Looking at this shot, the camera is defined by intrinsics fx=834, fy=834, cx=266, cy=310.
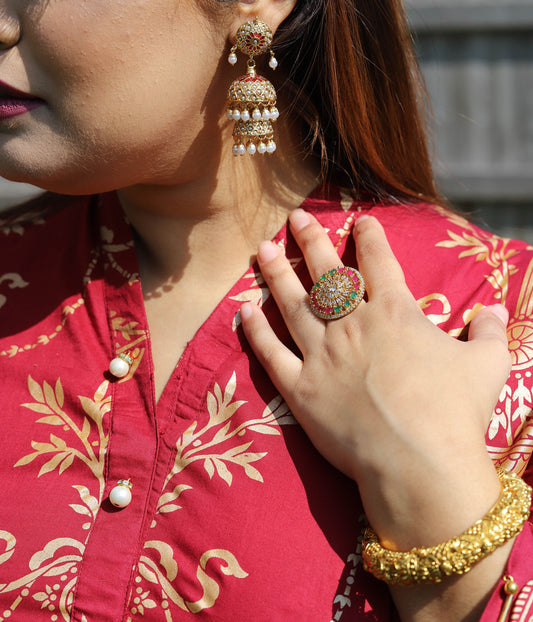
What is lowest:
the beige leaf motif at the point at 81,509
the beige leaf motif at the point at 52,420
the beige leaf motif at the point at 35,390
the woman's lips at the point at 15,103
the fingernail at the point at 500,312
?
the beige leaf motif at the point at 81,509

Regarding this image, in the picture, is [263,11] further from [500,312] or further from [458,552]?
[458,552]

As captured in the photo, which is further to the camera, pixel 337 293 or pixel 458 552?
pixel 337 293

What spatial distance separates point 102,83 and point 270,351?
47 cm

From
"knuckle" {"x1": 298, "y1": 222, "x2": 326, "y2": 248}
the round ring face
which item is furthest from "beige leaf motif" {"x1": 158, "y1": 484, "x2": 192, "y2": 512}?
"knuckle" {"x1": 298, "y1": 222, "x2": 326, "y2": 248}

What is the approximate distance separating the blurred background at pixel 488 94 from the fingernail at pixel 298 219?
5032 mm

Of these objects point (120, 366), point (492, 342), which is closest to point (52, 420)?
point (120, 366)

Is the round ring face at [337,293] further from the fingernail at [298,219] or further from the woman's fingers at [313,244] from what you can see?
the fingernail at [298,219]

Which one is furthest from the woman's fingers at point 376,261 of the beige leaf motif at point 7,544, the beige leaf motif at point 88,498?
the beige leaf motif at point 7,544

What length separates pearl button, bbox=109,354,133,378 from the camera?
1.35 metres

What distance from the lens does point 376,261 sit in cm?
132

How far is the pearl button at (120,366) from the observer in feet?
4.44

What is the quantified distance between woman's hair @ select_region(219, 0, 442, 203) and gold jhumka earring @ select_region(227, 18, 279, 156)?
0.42 ft

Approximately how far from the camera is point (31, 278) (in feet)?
5.19

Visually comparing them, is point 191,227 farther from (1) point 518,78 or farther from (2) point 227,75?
(1) point 518,78
